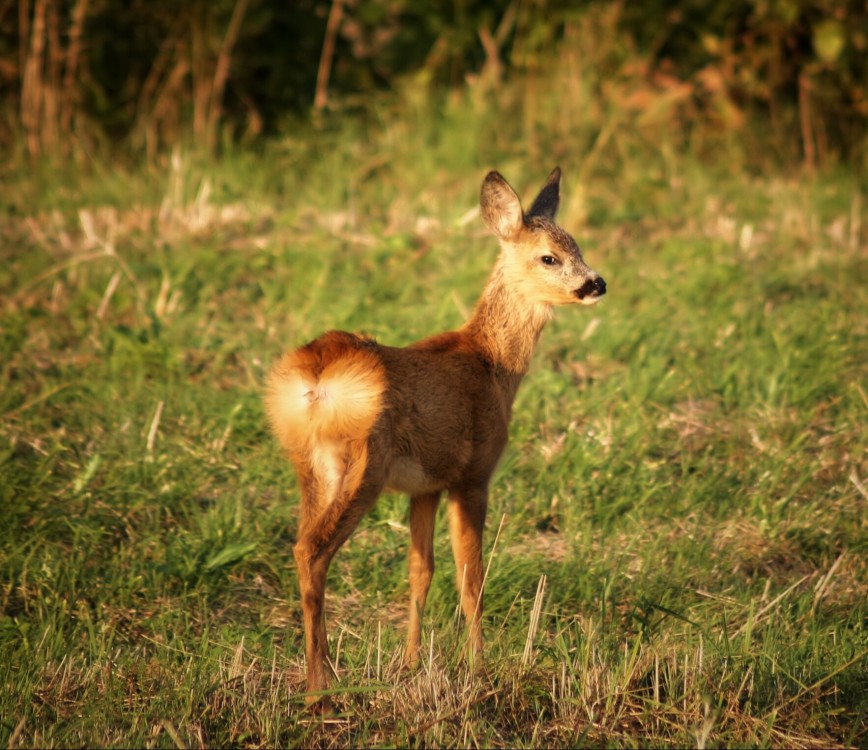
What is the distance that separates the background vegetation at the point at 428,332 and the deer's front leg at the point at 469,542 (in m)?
0.17

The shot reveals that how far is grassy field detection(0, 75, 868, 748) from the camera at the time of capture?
385 centimetres

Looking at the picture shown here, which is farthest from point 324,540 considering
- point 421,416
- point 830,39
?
point 830,39

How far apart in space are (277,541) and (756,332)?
10.6ft

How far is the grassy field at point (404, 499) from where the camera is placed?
12.6 feet

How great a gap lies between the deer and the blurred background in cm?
444

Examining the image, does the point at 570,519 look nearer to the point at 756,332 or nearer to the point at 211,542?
the point at 211,542

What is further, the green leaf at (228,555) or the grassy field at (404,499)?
the green leaf at (228,555)

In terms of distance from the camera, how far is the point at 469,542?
14.6 feet

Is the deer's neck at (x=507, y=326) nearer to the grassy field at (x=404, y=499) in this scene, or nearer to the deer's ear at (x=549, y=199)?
the deer's ear at (x=549, y=199)

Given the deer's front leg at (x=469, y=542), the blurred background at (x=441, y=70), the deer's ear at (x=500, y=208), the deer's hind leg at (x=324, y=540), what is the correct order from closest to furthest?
the deer's hind leg at (x=324, y=540)
the deer's front leg at (x=469, y=542)
the deer's ear at (x=500, y=208)
the blurred background at (x=441, y=70)

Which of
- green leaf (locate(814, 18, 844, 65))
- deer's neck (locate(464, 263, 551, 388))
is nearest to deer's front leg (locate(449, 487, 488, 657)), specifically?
deer's neck (locate(464, 263, 551, 388))

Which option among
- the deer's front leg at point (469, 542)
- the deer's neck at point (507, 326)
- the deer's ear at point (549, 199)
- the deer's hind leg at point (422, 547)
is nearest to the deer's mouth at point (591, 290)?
the deer's neck at point (507, 326)

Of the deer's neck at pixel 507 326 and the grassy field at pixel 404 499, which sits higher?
the deer's neck at pixel 507 326

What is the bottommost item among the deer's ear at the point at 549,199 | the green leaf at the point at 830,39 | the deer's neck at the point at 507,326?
the deer's neck at the point at 507,326
